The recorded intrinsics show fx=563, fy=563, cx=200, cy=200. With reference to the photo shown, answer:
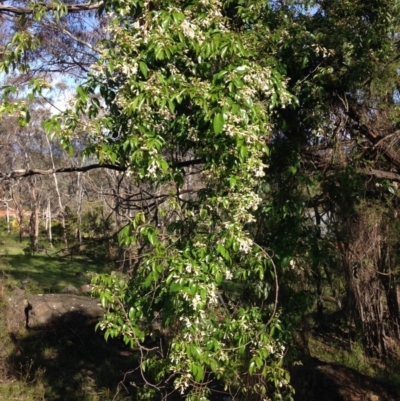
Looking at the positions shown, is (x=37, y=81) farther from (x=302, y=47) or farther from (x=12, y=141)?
(x=12, y=141)

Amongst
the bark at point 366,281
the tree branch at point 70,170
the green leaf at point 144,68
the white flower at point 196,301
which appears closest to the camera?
the white flower at point 196,301

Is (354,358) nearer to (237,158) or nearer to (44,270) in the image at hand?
(237,158)

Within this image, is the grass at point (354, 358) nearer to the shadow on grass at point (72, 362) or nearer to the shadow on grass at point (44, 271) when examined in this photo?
the shadow on grass at point (72, 362)

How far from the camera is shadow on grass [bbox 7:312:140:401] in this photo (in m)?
7.97

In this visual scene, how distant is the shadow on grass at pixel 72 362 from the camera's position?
7.97 meters

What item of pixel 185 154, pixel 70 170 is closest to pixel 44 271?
pixel 70 170

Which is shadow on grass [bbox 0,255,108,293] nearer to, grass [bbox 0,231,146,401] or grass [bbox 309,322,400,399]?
grass [bbox 0,231,146,401]

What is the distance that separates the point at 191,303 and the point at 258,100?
5.81ft

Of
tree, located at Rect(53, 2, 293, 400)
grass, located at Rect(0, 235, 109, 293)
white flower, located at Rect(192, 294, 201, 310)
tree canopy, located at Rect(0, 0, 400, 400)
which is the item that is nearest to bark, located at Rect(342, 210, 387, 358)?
tree canopy, located at Rect(0, 0, 400, 400)

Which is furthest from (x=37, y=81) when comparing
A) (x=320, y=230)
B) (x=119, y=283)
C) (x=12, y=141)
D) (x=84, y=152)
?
(x=12, y=141)

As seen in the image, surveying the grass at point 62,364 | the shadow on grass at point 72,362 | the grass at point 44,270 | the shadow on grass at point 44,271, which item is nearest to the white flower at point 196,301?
the grass at point 62,364

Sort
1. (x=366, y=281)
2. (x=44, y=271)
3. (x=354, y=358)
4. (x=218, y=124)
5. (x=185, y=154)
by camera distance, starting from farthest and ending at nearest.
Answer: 1. (x=44, y=271)
2. (x=354, y=358)
3. (x=366, y=281)
4. (x=185, y=154)
5. (x=218, y=124)

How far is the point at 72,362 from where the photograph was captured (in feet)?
30.2

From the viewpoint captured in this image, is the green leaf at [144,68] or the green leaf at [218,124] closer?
the green leaf at [218,124]
